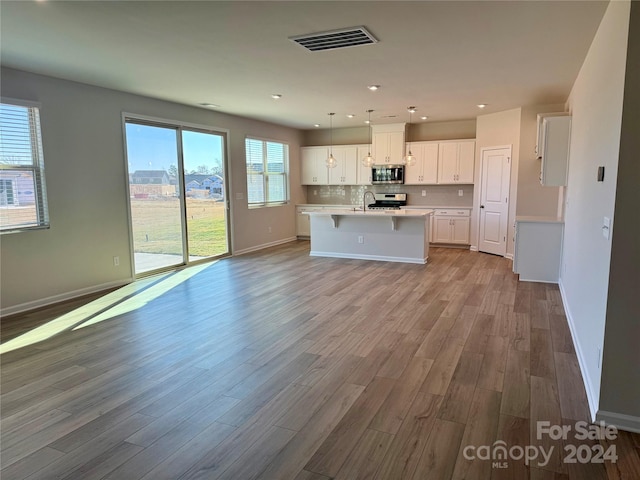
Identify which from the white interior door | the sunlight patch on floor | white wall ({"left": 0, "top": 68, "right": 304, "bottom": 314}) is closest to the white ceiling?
white wall ({"left": 0, "top": 68, "right": 304, "bottom": 314})

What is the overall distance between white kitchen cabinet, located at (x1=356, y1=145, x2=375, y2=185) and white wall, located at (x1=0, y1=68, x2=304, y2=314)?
4.58 meters

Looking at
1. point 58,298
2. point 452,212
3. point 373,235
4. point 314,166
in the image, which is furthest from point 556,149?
point 58,298

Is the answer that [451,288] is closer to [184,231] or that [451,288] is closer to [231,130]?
[184,231]

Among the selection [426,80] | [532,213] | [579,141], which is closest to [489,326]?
[579,141]

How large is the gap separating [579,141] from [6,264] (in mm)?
6182

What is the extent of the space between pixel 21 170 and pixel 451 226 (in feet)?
24.4

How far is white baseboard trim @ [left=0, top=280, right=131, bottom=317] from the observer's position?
4.50 meters

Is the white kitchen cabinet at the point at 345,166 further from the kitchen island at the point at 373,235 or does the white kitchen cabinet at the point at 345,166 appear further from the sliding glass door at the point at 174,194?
the sliding glass door at the point at 174,194

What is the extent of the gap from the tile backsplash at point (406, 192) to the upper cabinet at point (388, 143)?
775mm

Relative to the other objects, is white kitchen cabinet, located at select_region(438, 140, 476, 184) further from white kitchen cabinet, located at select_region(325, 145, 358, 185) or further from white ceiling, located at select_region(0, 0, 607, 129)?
white ceiling, located at select_region(0, 0, 607, 129)

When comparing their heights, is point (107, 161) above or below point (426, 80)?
below

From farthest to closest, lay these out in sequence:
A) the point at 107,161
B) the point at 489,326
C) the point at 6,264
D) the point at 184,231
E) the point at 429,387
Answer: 1. the point at 184,231
2. the point at 107,161
3. the point at 6,264
4. the point at 489,326
5. the point at 429,387

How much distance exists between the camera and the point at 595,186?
2.94m

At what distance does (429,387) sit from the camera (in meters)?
2.80
